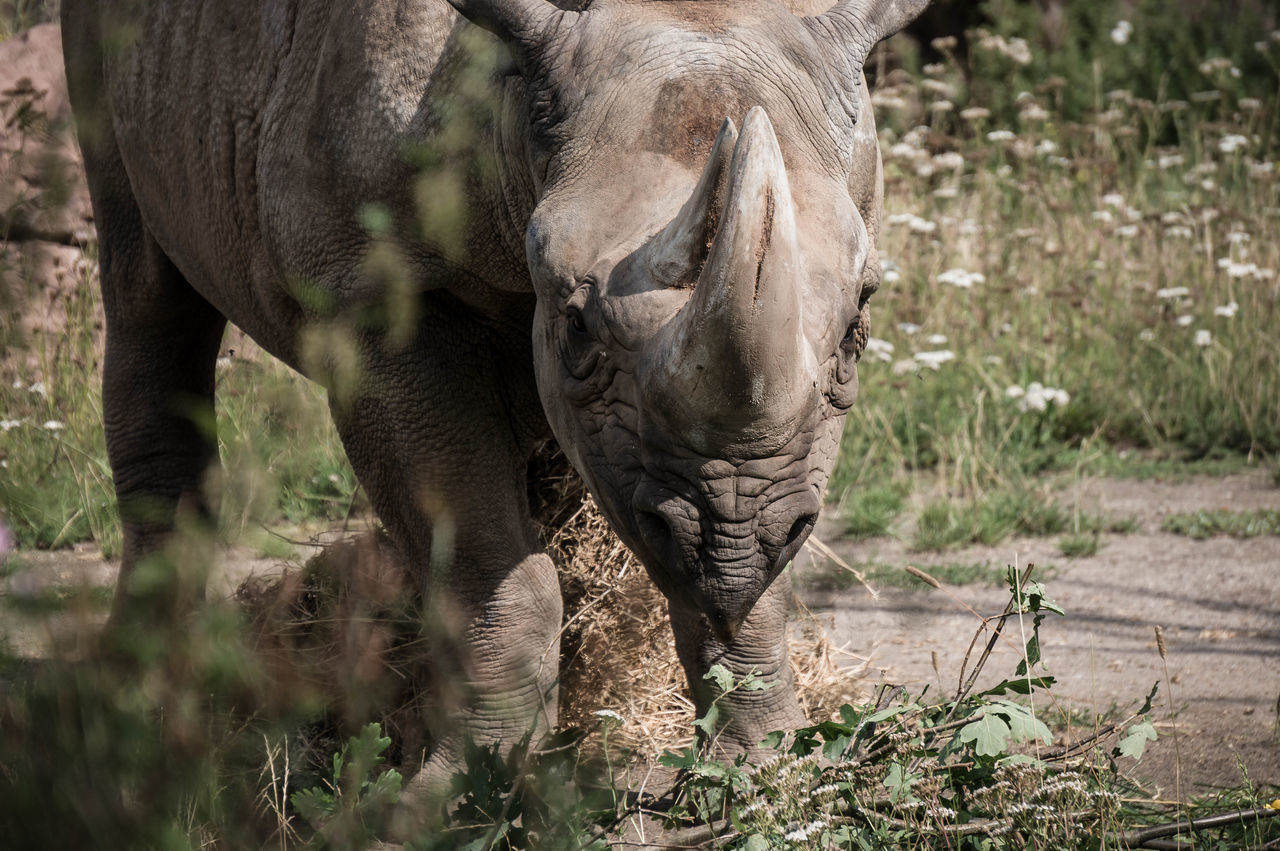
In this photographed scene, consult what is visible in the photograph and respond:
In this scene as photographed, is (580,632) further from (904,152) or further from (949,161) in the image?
(904,152)

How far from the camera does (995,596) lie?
4988mm

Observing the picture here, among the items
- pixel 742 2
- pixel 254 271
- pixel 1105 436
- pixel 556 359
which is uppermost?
pixel 742 2

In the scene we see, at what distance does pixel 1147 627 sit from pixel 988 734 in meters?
2.18

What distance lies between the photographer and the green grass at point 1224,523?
548 cm

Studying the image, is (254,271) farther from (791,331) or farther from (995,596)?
(995,596)

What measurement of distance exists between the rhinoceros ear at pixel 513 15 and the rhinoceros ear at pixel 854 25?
1.65 ft

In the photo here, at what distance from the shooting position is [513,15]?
9.11 ft

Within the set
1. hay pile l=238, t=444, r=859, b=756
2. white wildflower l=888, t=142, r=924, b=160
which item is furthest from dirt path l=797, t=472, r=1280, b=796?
white wildflower l=888, t=142, r=924, b=160

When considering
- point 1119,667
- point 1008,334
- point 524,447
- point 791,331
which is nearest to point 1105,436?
point 1008,334

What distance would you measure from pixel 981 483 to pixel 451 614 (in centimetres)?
317

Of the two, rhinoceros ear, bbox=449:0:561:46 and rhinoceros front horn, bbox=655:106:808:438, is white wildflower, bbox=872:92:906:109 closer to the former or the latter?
rhinoceros ear, bbox=449:0:561:46

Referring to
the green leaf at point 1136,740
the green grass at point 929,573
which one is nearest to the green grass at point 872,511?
the green grass at point 929,573

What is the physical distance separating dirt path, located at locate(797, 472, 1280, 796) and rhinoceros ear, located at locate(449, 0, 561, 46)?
5.44 ft

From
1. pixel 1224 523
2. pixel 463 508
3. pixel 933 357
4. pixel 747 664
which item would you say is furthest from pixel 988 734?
pixel 933 357
